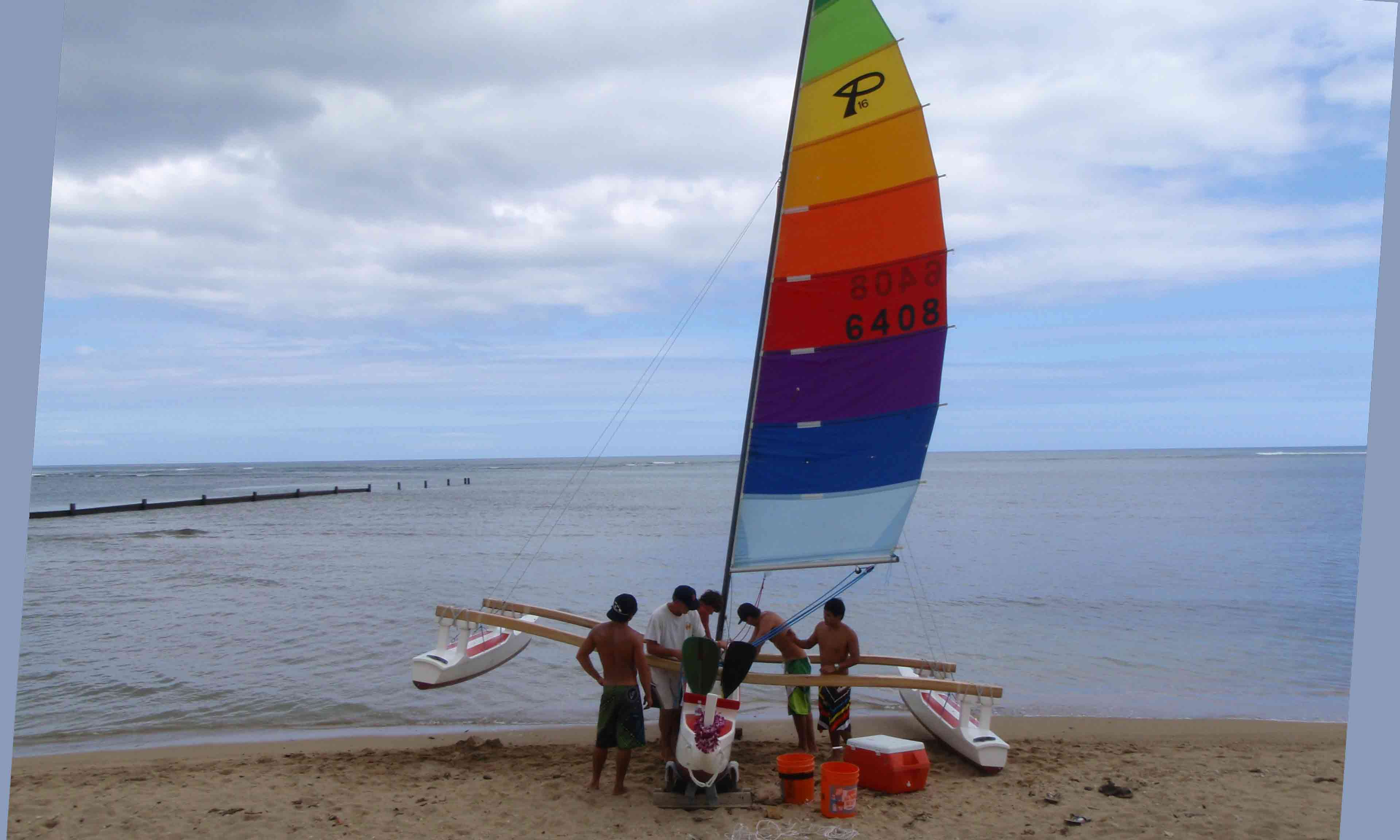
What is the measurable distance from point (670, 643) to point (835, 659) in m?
1.28

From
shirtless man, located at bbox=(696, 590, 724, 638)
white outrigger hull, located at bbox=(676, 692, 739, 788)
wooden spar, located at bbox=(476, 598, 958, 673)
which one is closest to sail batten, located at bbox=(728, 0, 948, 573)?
shirtless man, located at bbox=(696, 590, 724, 638)

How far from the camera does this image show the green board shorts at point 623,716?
16.7 ft

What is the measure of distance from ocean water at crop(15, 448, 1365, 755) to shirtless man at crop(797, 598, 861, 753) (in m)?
1.71

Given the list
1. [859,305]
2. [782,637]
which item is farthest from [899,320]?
[782,637]

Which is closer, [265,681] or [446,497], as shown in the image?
[265,681]

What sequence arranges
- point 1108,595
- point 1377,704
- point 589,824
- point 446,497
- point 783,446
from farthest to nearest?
1. point 446,497
2. point 1108,595
3. point 783,446
4. point 589,824
5. point 1377,704

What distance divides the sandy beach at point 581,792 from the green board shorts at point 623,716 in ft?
1.17

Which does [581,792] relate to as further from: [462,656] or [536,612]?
[536,612]

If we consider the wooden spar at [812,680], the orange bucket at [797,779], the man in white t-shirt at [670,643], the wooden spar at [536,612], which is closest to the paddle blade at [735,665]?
the wooden spar at [812,680]

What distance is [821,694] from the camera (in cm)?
621

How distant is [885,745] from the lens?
546cm

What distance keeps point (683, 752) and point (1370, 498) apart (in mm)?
3703

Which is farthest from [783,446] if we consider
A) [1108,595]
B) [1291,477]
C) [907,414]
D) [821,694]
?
[1291,477]

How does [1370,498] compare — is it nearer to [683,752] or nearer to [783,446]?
[783,446]
